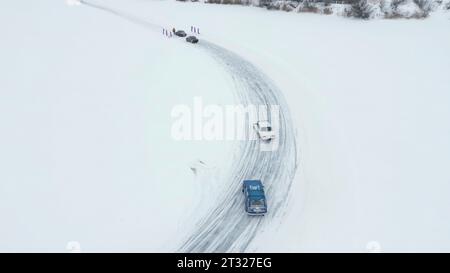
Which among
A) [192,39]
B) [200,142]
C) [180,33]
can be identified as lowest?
[200,142]

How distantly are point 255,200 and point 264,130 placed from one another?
8.62 meters

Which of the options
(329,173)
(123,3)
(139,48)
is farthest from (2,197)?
(123,3)

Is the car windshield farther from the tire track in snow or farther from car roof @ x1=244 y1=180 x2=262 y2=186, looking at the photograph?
car roof @ x1=244 y1=180 x2=262 y2=186

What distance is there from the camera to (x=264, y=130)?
2944cm

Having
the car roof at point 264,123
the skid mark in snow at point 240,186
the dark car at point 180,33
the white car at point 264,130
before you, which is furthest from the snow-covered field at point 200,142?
the car roof at point 264,123

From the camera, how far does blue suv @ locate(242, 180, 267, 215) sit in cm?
2205

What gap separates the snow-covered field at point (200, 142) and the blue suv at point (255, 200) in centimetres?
135

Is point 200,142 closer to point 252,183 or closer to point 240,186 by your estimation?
point 240,186

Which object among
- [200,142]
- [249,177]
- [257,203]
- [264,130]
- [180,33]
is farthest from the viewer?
[180,33]

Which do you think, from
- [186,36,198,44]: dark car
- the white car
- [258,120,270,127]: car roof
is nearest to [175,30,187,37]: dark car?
[186,36,198,44]: dark car

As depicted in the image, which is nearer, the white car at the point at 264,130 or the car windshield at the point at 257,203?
the car windshield at the point at 257,203

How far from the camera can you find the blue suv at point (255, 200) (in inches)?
868

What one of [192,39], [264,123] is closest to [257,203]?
[264,123]

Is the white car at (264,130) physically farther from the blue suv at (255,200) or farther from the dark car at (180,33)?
the dark car at (180,33)
